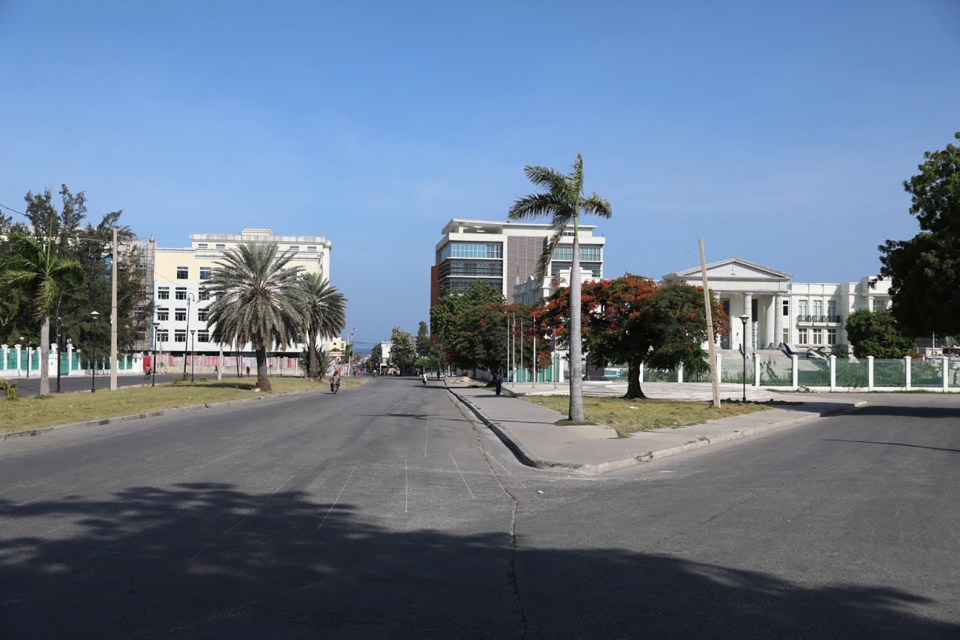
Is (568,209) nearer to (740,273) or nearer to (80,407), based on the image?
(80,407)

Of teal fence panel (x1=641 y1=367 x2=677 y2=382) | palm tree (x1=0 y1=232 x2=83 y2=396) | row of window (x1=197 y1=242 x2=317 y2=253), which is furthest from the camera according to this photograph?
row of window (x1=197 y1=242 x2=317 y2=253)

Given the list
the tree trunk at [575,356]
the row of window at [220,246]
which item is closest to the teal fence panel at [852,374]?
the tree trunk at [575,356]

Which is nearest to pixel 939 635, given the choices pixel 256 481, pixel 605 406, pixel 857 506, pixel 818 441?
pixel 857 506

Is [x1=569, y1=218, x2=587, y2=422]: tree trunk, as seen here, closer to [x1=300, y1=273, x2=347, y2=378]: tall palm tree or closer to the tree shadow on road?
the tree shadow on road

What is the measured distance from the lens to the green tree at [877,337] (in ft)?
287

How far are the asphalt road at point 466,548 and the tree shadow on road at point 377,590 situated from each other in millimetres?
24

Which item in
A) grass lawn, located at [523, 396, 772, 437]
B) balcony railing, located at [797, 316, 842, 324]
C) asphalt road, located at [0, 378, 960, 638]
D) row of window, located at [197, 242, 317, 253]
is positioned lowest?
grass lawn, located at [523, 396, 772, 437]

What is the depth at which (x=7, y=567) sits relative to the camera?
6453 mm

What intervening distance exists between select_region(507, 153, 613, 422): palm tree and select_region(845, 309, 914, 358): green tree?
74.9 m

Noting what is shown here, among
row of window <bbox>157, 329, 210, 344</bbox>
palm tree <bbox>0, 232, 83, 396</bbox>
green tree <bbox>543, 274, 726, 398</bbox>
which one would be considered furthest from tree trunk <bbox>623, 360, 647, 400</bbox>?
row of window <bbox>157, 329, 210, 344</bbox>

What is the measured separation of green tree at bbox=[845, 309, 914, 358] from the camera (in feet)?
287

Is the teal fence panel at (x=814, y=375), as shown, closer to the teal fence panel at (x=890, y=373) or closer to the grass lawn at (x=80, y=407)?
the teal fence panel at (x=890, y=373)

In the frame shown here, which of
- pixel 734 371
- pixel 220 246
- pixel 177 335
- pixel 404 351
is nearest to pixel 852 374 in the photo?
pixel 734 371

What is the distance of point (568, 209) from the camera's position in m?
23.2
